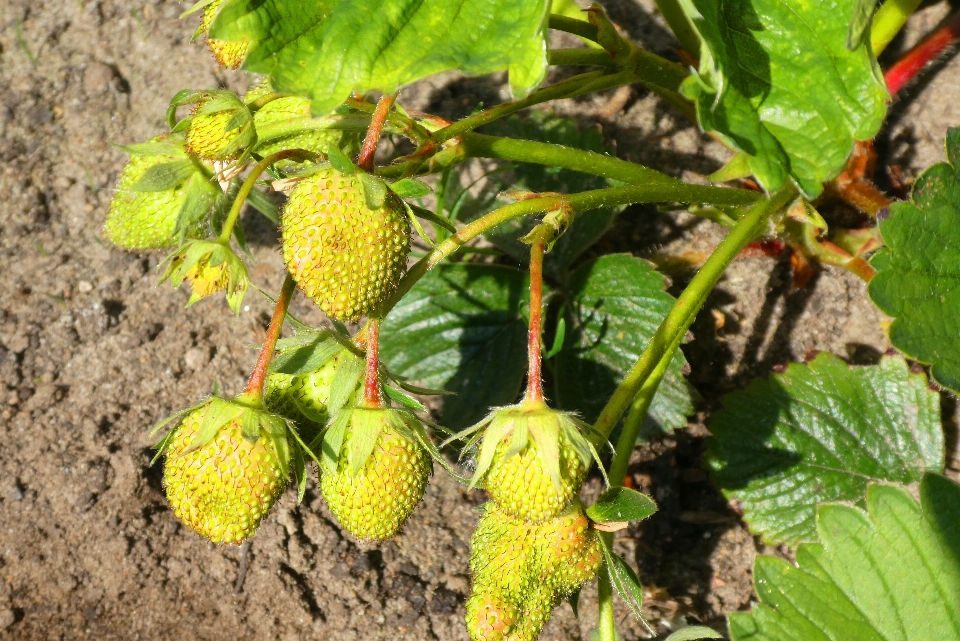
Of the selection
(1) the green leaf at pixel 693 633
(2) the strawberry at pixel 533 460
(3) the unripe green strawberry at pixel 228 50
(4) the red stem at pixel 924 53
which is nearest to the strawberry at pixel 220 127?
(3) the unripe green strawberry at pixel 228 50

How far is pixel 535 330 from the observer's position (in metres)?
1.64

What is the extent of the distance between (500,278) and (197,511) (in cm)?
118

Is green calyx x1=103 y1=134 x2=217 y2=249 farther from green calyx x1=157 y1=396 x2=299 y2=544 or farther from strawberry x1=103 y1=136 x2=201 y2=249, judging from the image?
Answer: green calyx x1=157 y1=396 x2=299 y2=544

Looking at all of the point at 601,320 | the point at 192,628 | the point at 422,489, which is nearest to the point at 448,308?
the point at 601,320

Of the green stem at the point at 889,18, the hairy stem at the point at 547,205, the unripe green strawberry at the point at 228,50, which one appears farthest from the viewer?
the green stem at the point at 889,18

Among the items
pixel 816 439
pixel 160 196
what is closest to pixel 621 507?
pixel 816 439

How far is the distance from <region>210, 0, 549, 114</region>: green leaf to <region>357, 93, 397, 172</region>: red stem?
3 centimetres

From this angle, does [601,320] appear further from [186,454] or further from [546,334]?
[186,454]

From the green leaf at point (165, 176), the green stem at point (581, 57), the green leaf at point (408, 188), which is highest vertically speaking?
the green stem at point (581, 57)

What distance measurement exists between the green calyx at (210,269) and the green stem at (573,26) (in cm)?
77

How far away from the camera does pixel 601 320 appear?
8.18 ft

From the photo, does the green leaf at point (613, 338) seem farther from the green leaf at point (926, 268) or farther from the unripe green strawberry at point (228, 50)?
the unripe green strawberry at point (228, 50)

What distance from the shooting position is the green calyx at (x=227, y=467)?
160cm

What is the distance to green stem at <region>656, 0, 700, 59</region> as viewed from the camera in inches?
86.2
